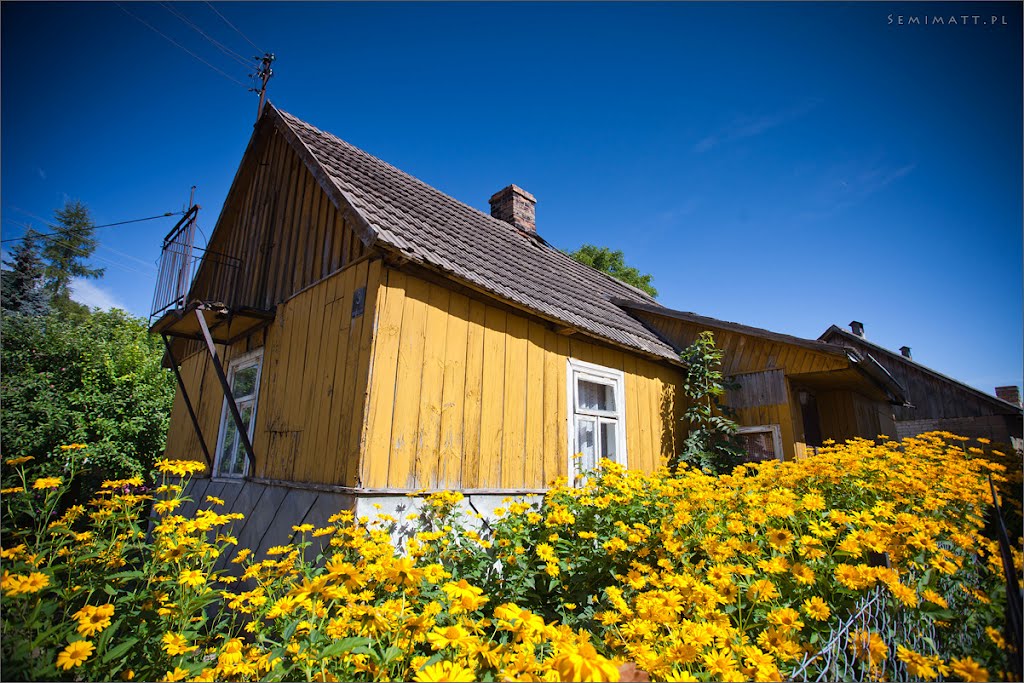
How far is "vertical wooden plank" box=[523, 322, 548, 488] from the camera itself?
19.2 feet

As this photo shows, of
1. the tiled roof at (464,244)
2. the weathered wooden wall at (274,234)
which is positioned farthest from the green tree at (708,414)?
the weathered wooden wall at (274,234)

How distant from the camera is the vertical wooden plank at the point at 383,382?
4.40 metres

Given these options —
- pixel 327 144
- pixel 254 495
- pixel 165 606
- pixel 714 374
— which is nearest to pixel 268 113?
pixel 327 144

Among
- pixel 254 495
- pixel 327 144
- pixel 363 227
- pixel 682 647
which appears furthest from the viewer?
pixel 327 144

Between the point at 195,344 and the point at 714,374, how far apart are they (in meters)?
9.76

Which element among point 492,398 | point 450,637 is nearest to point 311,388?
point 492,398

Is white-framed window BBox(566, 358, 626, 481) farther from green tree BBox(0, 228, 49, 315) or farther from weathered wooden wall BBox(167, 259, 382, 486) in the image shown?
green tree BBox(0, 228, 49, 315)

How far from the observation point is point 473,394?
5379 millimetres

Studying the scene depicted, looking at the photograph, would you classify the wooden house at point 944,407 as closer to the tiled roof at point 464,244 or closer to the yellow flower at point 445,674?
the tiled roof at point 464,244

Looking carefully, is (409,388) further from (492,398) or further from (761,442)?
(761,442)

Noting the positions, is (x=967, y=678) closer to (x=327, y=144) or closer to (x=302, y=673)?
(x=302, y=673)

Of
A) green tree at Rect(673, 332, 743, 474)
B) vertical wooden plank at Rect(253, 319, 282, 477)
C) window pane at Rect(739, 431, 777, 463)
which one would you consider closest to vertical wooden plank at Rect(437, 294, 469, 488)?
vertical wooden plank at Rect(253, 319, 282, 477)

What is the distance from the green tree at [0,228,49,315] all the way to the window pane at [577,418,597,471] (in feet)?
97.4

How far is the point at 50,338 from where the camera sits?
15297 mm
